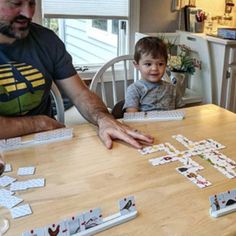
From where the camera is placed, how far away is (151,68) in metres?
2.00

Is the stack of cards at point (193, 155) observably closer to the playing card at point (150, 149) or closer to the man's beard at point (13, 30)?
the playing card at point (150, 149)

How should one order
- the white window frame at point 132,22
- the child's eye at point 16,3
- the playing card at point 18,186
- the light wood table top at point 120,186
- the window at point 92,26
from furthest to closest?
the white window frame at point 132,22
the window at point 92,26
the child's eye at point 16,3
the playing card at point 18,186
the light wood table top at point 120,186

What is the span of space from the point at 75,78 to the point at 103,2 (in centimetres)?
150

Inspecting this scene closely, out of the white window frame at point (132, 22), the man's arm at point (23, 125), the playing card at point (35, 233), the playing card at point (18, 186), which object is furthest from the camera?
the white window frame at point (132, 22)

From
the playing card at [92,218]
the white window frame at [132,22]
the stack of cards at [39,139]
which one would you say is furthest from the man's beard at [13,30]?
the white window frame at [132,22]

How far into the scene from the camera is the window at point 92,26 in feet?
9.53

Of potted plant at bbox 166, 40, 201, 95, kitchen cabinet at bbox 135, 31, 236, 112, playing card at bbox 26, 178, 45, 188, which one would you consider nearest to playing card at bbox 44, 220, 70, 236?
playing card at bbox 26, 178, 45, 188

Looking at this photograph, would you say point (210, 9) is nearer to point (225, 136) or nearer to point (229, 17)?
point (229, 17)

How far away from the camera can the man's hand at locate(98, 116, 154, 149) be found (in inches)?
50.0

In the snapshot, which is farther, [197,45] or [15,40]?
[197,45]

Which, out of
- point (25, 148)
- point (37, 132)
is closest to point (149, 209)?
point (25, 148)

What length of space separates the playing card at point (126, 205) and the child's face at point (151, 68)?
1.23m

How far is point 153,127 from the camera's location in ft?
4.72

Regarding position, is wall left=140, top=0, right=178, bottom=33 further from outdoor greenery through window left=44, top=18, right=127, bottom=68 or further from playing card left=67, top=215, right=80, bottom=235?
playing card left=67, top=215, right=80, bottom=235
